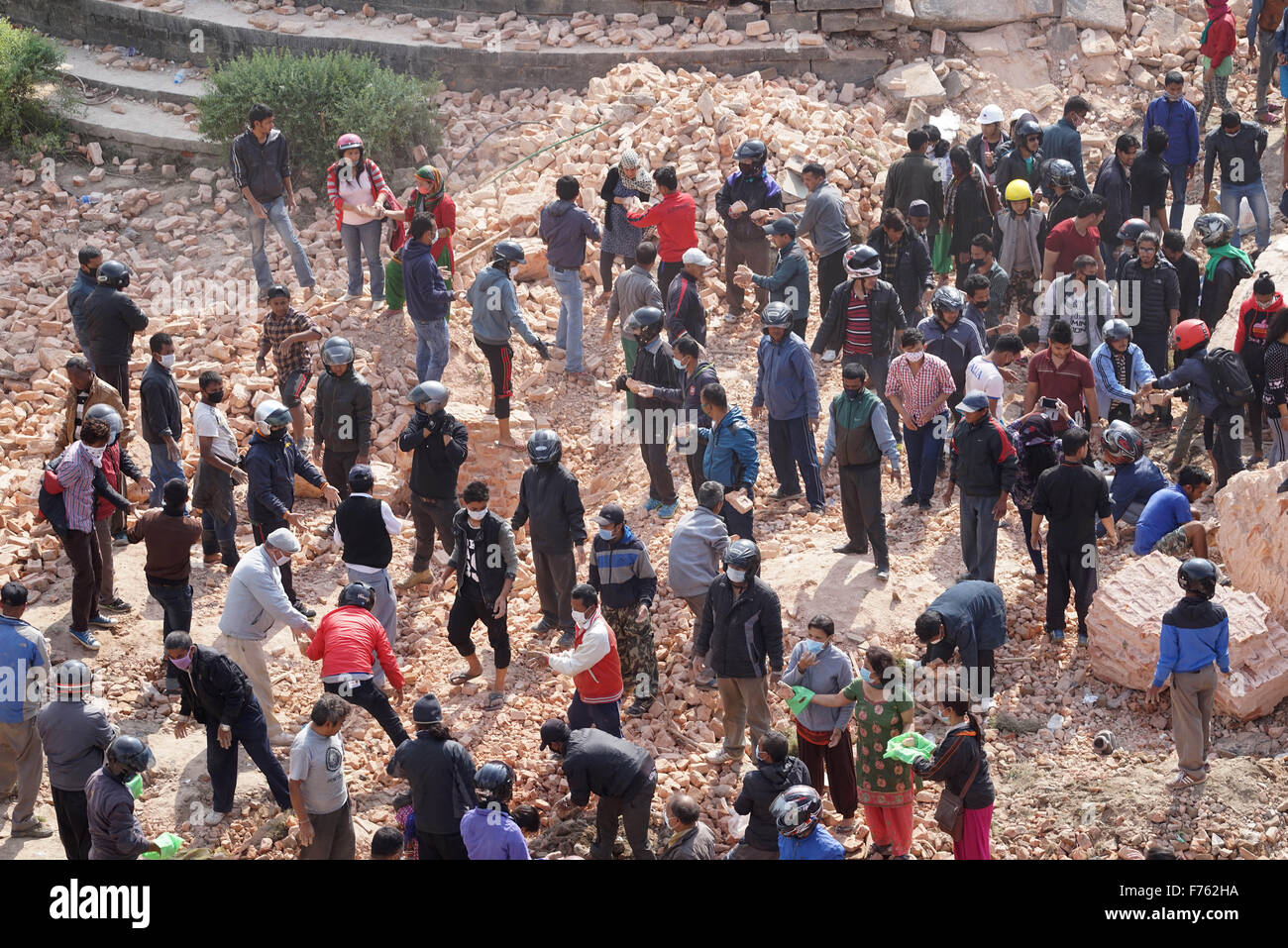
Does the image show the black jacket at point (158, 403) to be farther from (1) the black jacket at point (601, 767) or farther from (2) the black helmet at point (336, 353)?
(1) the black jacket at point (601, 767)

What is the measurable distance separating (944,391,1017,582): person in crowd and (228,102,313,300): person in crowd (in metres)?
6.78

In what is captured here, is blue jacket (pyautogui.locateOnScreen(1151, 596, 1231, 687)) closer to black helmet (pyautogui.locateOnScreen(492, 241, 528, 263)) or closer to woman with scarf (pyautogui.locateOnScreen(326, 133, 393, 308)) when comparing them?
black helmet (pyautogui.locateOnScreen(492, 241, 528, 263))

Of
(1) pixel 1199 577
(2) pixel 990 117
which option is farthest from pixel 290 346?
(1) pixel 1199 577

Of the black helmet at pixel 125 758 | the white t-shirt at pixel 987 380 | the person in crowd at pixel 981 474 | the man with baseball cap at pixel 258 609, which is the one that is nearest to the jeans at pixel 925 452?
the white t-shirt at pixel 987 380

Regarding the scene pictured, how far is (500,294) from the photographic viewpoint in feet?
41.2

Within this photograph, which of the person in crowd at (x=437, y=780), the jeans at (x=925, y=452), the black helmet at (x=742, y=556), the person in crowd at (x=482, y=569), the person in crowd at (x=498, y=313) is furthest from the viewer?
the person in crowd at (x=498, y=313)

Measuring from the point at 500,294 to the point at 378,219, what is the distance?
7.88ft

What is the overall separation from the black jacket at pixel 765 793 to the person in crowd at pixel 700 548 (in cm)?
192

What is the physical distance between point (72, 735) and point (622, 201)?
719 cm

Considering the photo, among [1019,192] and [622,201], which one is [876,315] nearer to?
[1019,192]

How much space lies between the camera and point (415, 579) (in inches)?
466

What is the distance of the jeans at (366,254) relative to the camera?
1440cm

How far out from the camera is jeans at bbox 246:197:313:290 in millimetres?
14438

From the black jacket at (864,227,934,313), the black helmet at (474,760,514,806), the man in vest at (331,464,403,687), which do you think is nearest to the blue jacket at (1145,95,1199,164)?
the black jacket at (864,227,934,313)
